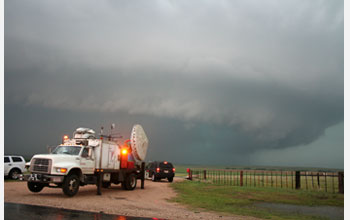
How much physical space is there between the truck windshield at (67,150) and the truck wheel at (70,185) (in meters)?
1.32

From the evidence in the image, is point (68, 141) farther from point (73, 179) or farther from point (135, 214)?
point (135, 214)

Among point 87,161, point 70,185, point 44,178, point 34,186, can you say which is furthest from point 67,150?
point 34,186

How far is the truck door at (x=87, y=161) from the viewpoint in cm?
1527

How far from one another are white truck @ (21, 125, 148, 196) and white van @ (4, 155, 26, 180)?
360 inches

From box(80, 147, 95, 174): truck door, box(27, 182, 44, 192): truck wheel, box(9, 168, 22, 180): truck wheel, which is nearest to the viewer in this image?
box(27, 182, 44, 192): truck wheel

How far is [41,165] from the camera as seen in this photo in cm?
1411

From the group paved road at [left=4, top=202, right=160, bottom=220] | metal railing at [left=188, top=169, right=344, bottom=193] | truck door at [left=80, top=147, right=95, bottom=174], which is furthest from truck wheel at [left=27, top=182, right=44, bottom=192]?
metal railing at [left=188, top=169, right=344, bottom=193]

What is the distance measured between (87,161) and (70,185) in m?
1.64

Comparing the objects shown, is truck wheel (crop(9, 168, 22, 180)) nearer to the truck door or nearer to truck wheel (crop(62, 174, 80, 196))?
the truck door

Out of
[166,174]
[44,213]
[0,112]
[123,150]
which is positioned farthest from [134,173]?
[0,112]

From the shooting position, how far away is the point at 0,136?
651 centimetres

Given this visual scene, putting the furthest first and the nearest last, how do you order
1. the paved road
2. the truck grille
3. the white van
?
the white van, the truck grille, the paved road

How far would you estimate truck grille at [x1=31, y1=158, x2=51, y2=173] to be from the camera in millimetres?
13930

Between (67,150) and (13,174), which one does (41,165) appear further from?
(13,174)
